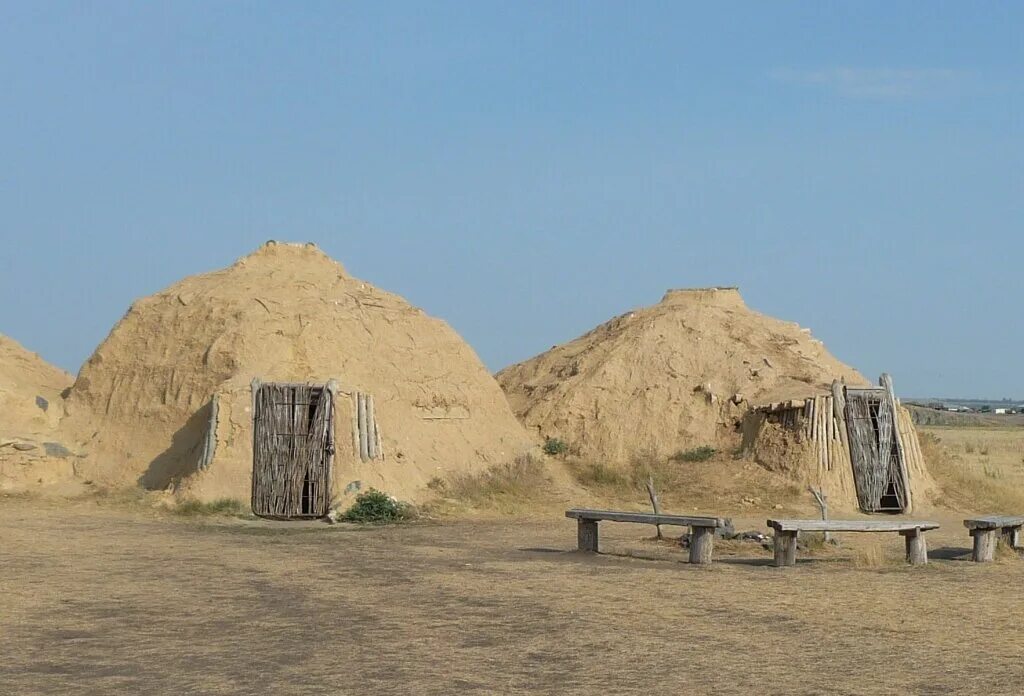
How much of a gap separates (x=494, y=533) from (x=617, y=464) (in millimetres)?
7550

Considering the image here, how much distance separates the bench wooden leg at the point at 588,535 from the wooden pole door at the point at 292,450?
507cm

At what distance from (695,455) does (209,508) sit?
10.1 metres

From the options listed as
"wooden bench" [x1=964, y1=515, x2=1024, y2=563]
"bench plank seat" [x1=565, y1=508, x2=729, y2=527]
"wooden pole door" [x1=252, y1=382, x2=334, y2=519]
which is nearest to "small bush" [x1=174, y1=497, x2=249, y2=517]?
"wooden pole door" [x1=252, y1=382, x2=334, y2=519]

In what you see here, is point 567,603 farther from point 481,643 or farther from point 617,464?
point 617,464

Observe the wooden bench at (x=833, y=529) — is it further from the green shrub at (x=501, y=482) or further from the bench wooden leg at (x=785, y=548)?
the green shrub at (x=501, y=482)

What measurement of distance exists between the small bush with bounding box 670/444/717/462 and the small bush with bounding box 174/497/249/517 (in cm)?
939

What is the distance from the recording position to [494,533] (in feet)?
53.7

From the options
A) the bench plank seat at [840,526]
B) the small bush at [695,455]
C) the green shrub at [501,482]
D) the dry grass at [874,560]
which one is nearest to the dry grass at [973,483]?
the small bush at [695,455]

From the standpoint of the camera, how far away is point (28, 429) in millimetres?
20047

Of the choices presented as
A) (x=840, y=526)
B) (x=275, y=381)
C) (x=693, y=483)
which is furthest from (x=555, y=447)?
(x=840, y=526)

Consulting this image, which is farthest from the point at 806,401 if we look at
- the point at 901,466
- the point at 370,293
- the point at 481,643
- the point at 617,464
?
the point at 481,643

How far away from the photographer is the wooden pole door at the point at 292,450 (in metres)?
17.8

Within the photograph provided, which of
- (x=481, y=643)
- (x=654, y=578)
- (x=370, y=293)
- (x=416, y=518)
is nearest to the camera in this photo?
(x=481, y=643)

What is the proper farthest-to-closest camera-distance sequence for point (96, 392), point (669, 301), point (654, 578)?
1. point (669, 301)
2. point (96, 392)
3. point (654, 578)
